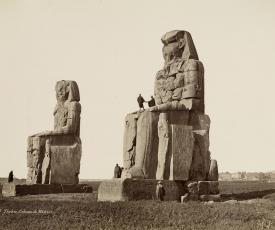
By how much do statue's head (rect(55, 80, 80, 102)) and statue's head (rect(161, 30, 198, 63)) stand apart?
12.8ft

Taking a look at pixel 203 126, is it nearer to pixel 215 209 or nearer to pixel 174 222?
pixel 215 209

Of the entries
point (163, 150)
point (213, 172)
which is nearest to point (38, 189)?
point (163, 150)

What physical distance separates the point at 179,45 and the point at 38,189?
5513 millimetres

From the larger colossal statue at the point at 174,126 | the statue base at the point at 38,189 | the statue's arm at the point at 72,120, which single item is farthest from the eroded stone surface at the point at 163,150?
the statue's arm at the point at 72,120

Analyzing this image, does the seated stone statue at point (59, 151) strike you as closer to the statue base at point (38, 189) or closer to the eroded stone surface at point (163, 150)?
the statue base at point (38, 189)

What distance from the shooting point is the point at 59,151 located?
47.8 ft

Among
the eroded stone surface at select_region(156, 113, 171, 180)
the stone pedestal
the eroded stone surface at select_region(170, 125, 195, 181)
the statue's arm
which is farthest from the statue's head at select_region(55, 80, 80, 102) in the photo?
the stone pedestal

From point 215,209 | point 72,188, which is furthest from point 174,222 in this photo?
point 72,188

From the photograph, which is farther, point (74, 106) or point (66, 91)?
point (66, 91)

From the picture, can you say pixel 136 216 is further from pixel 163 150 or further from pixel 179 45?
pixel 179 45

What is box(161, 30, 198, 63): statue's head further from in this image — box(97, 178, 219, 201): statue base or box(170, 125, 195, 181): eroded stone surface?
box(97, 178, 219, 201): statue base

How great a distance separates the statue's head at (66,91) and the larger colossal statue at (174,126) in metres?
3.49

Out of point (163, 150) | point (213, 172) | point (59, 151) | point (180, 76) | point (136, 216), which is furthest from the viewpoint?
point (59, 151)

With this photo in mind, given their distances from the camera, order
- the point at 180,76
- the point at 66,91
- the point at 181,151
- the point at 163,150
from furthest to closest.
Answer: the point at 66,91
the point at 180,76
the point at 181,151
the point at 163,150
